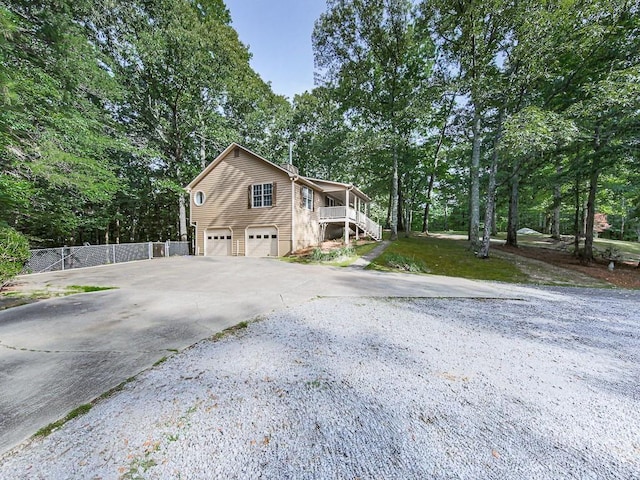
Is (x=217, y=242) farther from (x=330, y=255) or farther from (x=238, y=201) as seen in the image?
(x=330, y=255)

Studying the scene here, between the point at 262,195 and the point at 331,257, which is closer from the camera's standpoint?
the point at 331,257

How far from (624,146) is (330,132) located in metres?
15.7

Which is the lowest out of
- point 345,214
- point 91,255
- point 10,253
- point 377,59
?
point 91,255

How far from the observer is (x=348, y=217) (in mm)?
16125

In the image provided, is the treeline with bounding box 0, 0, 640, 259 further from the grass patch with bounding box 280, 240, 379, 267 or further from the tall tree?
the grass patch with bounding box 280, 240, 379, 267

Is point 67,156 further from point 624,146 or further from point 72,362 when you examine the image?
point 624,146

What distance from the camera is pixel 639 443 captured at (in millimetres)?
1940

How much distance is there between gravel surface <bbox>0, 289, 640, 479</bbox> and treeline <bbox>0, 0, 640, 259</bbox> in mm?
8789

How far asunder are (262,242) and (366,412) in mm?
14241

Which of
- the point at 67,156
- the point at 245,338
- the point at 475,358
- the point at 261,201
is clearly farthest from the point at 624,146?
the point at 67,156

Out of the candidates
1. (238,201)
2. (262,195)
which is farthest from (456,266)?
(238,201)

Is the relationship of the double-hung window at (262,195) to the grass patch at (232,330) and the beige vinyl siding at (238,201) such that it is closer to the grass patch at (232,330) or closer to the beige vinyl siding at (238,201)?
the beige vinyl siding at (238,201)

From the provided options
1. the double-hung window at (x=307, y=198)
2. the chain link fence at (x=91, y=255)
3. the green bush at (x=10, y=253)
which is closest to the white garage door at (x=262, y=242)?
the double-hung window at (x=307, y=198)

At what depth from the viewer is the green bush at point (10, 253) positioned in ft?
19.8
